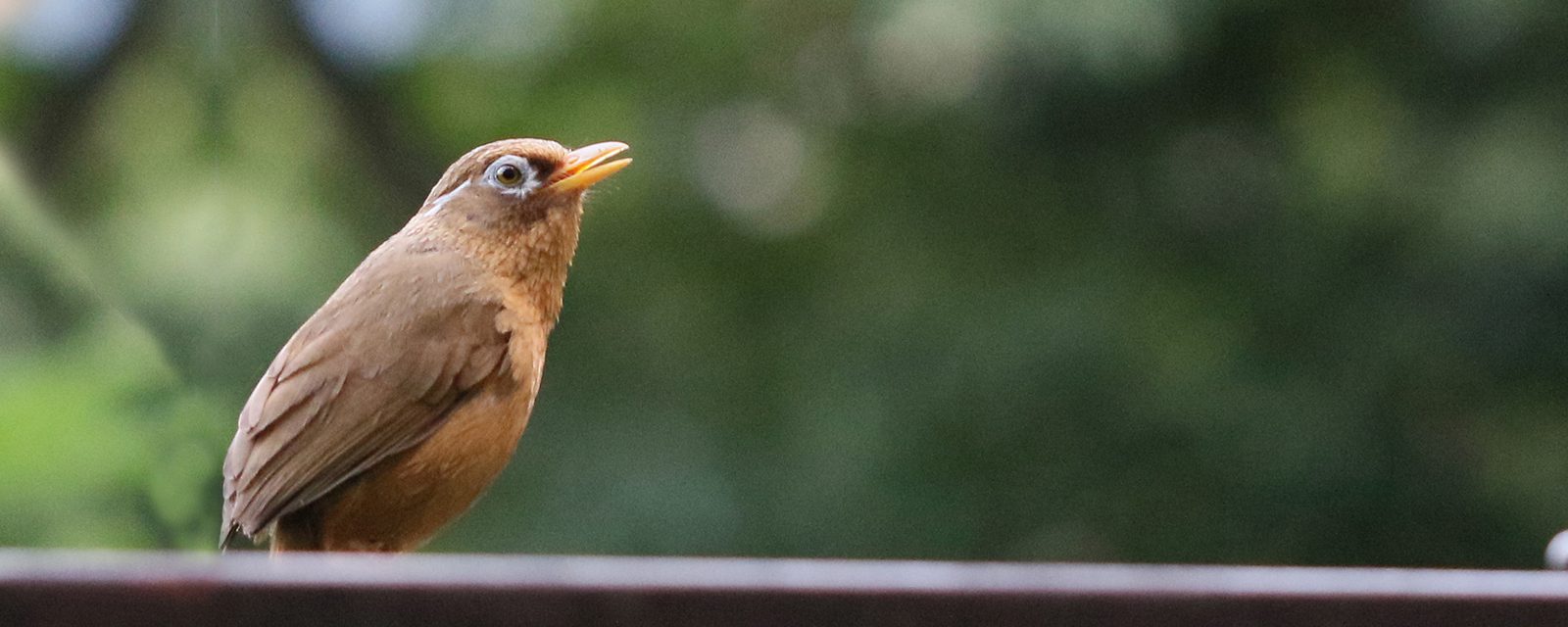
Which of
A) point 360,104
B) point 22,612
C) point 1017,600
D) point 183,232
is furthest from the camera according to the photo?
point 360,104

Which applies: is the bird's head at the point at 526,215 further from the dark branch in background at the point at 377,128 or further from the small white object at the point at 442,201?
the dark branch in background at the point at 377,128

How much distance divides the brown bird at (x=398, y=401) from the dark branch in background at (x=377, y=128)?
178 cm

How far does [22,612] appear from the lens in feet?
3.64

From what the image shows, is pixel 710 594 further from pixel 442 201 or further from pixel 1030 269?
pixel 1030 269

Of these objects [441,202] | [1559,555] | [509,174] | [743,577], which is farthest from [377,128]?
[743,577]

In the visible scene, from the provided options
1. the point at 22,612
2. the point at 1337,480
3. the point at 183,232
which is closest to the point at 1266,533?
the point at 1337,480

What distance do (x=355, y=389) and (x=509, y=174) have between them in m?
0.54

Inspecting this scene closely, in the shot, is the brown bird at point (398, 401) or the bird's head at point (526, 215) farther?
the bird's head at point (526, 215)

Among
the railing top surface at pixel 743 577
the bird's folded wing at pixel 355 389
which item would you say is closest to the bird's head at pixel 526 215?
the bird's folded wing at pixel 355 389

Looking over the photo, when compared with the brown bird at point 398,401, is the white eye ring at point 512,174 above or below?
above

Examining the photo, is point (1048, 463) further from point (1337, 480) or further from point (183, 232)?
point (183, 232)

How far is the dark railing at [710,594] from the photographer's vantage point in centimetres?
113

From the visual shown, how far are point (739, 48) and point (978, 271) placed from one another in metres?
1.07

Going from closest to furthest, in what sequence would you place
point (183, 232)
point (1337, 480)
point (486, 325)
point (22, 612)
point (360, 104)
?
point (22, 612)
point (486, 325)
point (183, 232)
point (360, 104)
point (1337, 480)
